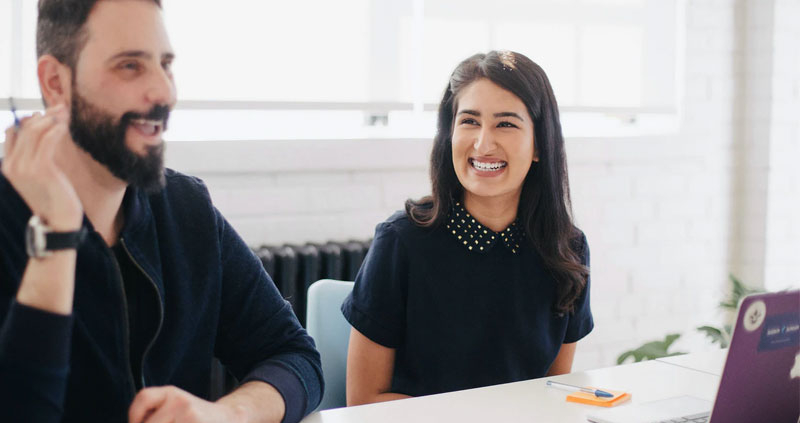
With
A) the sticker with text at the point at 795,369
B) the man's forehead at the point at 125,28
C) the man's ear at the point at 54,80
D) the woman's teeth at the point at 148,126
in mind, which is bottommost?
the sticker with text at the point at 795,369

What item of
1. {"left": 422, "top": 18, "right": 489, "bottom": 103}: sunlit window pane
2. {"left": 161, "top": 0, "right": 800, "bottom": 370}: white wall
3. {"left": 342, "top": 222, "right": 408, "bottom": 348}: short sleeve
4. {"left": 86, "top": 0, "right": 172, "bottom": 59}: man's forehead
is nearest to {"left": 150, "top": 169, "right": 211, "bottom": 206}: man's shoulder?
{"left": 86, "top": 0, "right": 172, "bottom": 59}: man's forehead

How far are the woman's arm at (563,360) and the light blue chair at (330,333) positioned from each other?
459 mm

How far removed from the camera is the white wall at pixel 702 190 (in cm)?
334

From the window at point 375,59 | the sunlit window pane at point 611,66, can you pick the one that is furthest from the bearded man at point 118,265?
the sunlit window pane at point 611,66

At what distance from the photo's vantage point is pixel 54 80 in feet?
4.24

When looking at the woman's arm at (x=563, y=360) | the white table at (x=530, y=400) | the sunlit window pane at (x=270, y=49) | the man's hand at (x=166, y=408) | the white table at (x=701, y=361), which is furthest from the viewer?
the sunlit window pane at (x=270, y=49)

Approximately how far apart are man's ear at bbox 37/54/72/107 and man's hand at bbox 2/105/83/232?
151 mm

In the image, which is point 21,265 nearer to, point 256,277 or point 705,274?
point 256,277

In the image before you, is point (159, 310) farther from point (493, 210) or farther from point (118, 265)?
point (493, 210)

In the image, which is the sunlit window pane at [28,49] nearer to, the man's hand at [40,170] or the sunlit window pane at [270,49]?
the sunlit window pane at [270,49]

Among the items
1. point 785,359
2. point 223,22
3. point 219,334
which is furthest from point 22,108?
point 785,359

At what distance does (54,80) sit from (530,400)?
34.9 inches

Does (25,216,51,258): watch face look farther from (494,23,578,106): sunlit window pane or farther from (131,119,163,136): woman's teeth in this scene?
(494,23,578,106): sunlit window pane

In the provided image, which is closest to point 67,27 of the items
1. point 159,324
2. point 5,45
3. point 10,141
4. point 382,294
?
point 10,141
